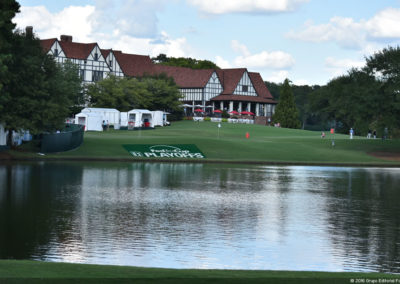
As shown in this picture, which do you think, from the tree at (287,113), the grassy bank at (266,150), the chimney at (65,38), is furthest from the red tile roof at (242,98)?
the grassy bank at (266,150)

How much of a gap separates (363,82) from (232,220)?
2425 inches

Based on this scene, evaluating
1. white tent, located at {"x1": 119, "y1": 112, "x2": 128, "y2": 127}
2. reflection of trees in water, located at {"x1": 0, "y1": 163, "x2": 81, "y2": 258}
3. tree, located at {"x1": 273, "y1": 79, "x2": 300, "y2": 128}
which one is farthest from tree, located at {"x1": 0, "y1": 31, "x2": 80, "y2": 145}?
tree, located at {"x1": 273, "y1": 79, "x2": 300, "y2": 128}

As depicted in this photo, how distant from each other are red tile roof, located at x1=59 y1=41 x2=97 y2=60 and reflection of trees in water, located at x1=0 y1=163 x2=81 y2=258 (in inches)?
3214

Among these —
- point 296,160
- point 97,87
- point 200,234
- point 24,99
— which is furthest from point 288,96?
point 200,234

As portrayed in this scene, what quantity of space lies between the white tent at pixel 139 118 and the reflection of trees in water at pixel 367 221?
2484 inches

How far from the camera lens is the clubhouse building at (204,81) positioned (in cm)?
13712

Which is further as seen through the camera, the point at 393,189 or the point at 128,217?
the point at 393,189

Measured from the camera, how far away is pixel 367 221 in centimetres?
2811

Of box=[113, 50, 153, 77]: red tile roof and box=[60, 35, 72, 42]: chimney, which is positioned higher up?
box=[60, 35, 72, 42]: chimney

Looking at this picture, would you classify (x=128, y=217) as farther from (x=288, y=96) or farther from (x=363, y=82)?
(x=288, y=96)

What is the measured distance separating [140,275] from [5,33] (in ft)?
163

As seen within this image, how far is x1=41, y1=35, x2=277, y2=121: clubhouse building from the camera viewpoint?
137 metres

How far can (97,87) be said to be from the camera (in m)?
118

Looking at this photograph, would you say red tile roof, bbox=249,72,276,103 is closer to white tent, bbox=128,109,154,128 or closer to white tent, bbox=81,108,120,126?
white tent, bbox=128,109,154,128
